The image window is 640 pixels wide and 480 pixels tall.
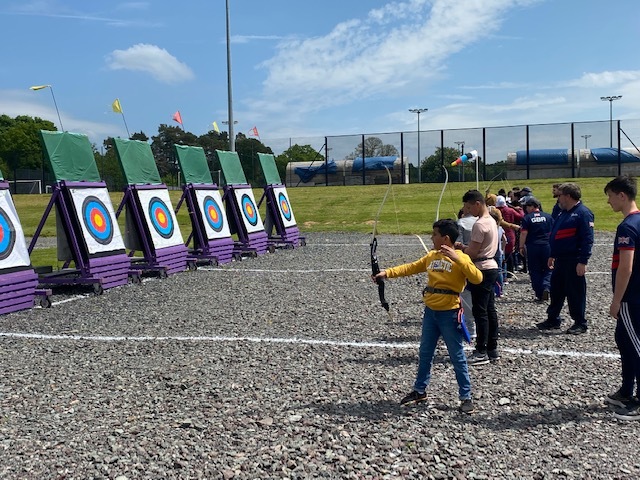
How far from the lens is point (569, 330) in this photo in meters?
6.66

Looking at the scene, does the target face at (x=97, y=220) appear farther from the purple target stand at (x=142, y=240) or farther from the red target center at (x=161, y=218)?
the red target center at (x=161, y=218)

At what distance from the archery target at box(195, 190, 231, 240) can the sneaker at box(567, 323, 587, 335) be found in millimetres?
8849

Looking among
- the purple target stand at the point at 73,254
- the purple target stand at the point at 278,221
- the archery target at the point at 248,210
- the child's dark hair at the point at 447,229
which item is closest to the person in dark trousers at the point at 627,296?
the child's dark hair at the point at 447,229

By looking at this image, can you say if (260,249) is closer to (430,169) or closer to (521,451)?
(521,451)

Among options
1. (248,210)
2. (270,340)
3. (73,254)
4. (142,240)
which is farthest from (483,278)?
(248,210)

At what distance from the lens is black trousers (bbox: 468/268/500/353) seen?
18.5 ft

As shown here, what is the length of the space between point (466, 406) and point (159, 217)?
913cm

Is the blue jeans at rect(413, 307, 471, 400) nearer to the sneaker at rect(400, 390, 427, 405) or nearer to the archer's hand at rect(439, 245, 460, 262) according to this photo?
the sneaker at rect(400, 390, 427, 405)

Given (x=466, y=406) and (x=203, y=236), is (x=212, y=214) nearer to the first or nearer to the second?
(x=203, y=236)

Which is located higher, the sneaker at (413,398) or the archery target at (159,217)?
the archery target at (159,217)

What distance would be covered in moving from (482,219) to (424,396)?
2085 millimetres

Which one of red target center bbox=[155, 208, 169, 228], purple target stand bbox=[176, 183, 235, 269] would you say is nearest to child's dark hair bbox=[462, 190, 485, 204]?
red target center bbox=[155, 208, 169, 228]

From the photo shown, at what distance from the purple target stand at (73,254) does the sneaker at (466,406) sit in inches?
278

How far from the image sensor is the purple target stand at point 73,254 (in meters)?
9.77
